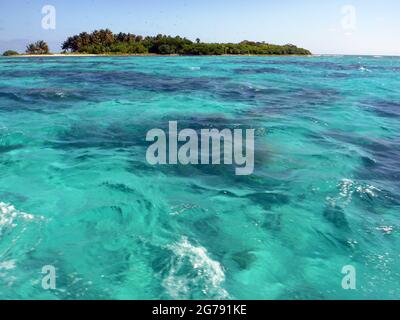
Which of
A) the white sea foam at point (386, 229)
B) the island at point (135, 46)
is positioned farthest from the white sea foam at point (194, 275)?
the island at point (135, 46)

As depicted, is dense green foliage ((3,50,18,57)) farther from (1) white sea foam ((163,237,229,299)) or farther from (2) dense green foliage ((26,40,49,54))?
(1) white sea foam ((163,237,229,299))

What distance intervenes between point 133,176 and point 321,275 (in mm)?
5073

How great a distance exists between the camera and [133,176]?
27.9 feet

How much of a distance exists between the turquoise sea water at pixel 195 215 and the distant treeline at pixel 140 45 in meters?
74.5

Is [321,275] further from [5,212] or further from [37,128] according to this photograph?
[37,128]

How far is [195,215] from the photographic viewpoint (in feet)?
21.9

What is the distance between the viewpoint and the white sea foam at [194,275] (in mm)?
4802

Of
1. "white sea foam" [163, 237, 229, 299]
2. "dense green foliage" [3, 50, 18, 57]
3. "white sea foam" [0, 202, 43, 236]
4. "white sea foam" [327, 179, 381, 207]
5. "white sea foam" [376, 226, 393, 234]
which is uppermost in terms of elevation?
"dense green foliage" [3, 50, 18, 57]

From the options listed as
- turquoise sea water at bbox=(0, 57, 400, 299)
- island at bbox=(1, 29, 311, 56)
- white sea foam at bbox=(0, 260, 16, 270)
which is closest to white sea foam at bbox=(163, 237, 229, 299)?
turquoise sea water at bbox=(0, 57, 400, 299)

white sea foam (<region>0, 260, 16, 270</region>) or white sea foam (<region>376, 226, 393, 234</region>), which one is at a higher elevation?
white sea foam (<region>376, 226, 393, 234</region>)

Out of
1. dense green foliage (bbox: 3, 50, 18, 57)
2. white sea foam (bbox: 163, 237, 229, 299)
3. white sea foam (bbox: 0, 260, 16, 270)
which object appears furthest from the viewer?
dense green foliage (bbox: 3, 50, 18, 57)

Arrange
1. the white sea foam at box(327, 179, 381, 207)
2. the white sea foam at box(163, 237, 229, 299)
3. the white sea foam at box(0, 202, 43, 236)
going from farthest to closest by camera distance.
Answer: the white sea foam at box(327, 179, 381, 207)
the white sea foam at box(0, 202, 43, 236)
the white sea foam at box(163, 237, 229, 299)

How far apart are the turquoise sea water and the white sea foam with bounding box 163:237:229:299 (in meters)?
0.02

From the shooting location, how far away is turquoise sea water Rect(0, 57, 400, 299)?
5023mm
